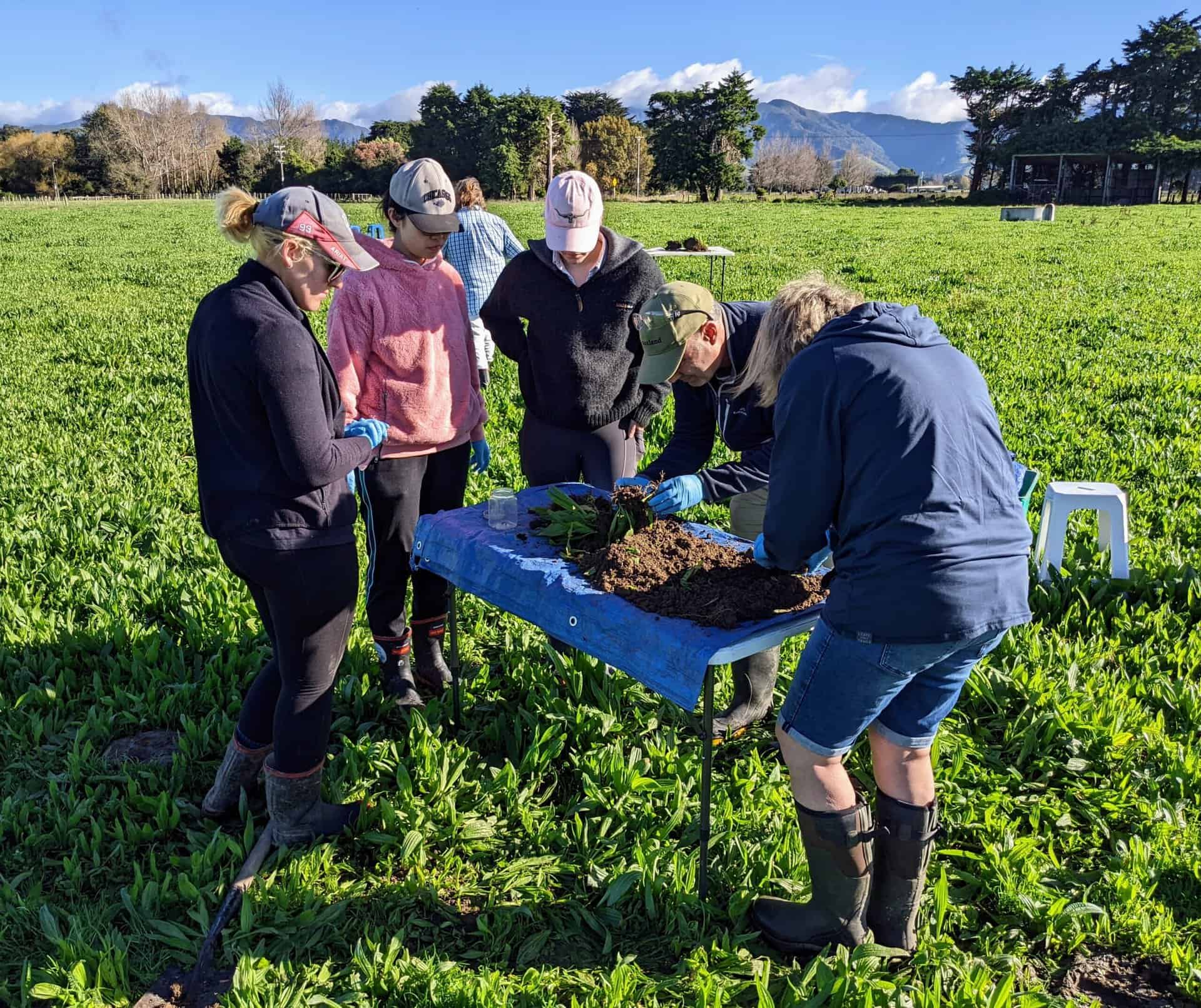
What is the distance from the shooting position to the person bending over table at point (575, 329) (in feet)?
13.2

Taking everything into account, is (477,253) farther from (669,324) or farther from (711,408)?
(669,324)

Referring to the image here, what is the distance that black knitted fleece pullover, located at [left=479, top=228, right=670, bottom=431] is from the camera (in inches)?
161

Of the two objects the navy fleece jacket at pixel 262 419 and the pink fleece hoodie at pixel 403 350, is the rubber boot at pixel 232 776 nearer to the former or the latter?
the navy fleece jacket at pixel 262 419

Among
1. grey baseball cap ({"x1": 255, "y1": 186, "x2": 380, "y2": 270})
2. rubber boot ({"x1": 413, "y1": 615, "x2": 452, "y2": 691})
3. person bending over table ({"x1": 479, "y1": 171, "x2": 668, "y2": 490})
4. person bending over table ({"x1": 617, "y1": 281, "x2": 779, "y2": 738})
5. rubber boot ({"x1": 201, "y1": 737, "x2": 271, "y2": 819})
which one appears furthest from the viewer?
rubber boot ({"x1": 413, "y1": 615, "x2": 452, "y2": 691})

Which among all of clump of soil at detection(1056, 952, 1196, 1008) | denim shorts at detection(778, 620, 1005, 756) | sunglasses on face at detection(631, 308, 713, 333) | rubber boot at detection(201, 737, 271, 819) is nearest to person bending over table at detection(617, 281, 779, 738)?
sunglasses on face at detection(631, 308, 713, 333)

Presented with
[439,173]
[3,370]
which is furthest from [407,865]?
[3,370]

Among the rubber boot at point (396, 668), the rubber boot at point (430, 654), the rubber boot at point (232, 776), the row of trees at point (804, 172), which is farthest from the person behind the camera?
the row of trees at point (804, 172)

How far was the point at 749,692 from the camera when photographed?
154 inches

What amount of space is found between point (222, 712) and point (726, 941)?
239 cm

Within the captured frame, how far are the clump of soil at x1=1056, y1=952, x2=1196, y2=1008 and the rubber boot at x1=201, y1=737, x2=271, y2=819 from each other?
2729 millimetres

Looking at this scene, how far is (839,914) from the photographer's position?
2740 millimetres

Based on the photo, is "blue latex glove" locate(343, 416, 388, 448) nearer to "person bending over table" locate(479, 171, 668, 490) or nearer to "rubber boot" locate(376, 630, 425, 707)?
"person bending over table" locate(479, 171, 668, 490)

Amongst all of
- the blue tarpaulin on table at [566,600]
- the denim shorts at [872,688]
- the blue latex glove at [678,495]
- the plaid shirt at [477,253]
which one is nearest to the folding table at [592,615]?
the blue tarpaulin on table at [566,600]

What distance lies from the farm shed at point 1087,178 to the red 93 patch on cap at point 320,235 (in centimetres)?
6501
